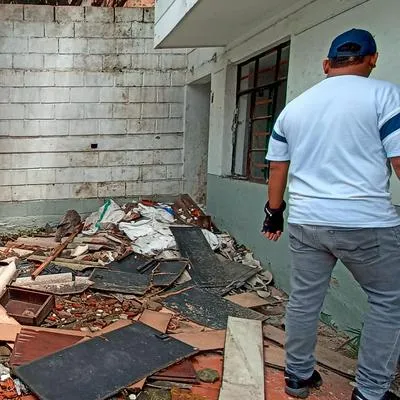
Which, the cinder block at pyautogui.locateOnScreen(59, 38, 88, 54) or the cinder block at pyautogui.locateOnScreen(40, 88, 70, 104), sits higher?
the cinder block at pyautogui.locateOnScreen(59, 38, 88, 54)

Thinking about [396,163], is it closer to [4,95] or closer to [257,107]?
[257,107]

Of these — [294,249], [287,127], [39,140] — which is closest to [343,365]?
[294,249]

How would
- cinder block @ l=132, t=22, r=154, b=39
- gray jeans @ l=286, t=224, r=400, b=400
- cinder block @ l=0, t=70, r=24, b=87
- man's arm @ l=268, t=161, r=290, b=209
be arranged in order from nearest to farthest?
gray jeans @ l=286, t=224, r=400, b=400, man's arm @ l=268, t=161, r=290, b=209, cinder block @ l=0, t=70, r=24, b=87, cinder block @ l=132, t=22, r=154, b=39

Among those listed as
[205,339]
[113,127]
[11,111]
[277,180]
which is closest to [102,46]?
[113,127]

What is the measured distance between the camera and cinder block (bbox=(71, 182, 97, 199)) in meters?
5.94

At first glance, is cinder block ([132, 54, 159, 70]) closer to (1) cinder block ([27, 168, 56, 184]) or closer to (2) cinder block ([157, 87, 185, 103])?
(2) cinder block ([157, 87, 185, 103])

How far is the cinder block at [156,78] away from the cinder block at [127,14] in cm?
73

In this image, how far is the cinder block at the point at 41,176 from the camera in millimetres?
5789

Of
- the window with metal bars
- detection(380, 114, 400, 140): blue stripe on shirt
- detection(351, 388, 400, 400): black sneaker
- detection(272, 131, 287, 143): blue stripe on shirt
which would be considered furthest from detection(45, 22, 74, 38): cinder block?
detection(351, 388, 400, 400): black sneaker

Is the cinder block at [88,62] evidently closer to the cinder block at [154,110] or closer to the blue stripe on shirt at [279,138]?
the cinder block at [154,110]

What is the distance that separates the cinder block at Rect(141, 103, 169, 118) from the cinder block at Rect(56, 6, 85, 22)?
1410mm

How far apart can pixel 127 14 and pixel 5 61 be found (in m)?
1.71

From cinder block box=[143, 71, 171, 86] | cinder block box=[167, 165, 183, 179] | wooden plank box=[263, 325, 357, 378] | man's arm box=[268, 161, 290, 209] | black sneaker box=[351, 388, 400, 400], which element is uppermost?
cinder block box=[143, 71, 171, 86]

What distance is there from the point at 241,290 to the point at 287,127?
216cm
